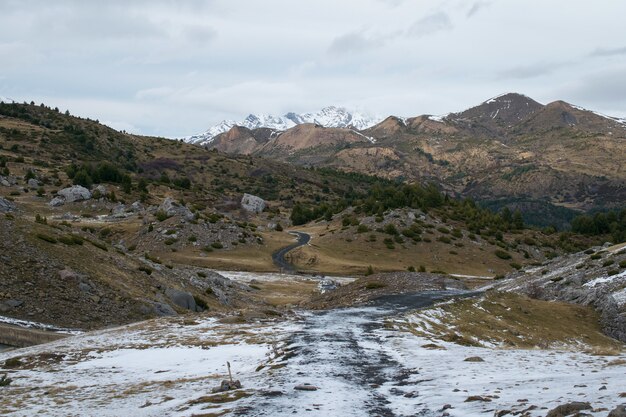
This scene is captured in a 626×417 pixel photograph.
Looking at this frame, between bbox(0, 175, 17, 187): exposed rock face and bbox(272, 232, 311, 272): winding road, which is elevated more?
bbox(0, 175, 17, 187): exposed rock face

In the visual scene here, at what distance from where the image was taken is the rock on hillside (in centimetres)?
3497

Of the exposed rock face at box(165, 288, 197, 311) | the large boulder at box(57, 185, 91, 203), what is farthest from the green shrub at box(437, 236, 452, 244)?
the exposed rock face at box(165, 288, 197, 311)

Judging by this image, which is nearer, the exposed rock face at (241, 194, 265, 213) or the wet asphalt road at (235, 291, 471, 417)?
the wet asphalt road at (235, 291, 471, 417)

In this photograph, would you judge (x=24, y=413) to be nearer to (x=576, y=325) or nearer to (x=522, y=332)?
(x=522, y=332)

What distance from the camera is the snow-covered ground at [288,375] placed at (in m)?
13.4

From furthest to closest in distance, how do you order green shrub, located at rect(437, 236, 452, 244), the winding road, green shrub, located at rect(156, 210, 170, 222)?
green shrub, located at rect(437, 236, 452, 244)
green shrub, located at rect(156, 210, 170, 222)
the winding road

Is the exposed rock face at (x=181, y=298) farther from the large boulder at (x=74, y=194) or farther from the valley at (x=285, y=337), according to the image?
the large boulder at (x=74, y=194)

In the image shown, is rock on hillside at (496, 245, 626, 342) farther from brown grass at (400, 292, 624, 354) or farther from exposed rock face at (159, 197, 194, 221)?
exposed rock face at (159, 197, 194, 221)

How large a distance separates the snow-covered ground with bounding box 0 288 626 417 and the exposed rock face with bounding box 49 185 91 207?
82116mm

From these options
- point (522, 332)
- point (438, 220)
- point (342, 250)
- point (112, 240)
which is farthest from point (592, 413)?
point (438, 220)

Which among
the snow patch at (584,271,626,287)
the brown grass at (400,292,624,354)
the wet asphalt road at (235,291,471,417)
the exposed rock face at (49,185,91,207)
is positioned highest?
the exposed rock face at (49,185,91,207)

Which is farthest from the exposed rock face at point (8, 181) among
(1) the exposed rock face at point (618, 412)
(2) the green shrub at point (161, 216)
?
(1) the exposed rock face at point (618, 412)

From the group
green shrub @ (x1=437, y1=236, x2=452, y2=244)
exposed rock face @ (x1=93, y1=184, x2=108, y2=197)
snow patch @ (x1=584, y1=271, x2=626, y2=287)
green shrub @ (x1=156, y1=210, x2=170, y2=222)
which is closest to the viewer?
snow patch @ (x1=584, y1=271, x2=626, y2=287)

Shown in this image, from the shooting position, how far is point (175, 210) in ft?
305
